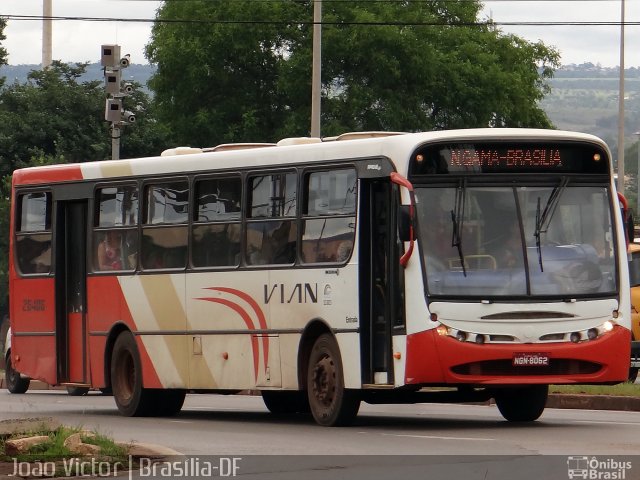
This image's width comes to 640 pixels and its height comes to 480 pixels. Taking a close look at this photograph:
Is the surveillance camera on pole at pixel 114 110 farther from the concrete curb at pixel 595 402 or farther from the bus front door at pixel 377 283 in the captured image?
the bus front door at pixel 377 283

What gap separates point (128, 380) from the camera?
21266 mm

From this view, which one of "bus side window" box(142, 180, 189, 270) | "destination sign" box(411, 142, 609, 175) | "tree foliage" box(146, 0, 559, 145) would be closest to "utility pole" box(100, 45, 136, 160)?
"bus side window" box(142, 180, 189, 270)

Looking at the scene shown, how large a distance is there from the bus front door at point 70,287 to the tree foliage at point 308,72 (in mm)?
39149

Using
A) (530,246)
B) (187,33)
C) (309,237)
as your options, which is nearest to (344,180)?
(309,237)

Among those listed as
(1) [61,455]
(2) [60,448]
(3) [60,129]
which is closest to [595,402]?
(2) [60,448]

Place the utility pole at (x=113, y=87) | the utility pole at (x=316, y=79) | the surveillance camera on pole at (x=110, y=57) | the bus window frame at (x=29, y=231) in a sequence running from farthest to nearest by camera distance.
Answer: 1. the utility pole at (x=316, y=79)
2. the surveillance camera on pole at (x=110, y=57)
3. the utility pole at (x=113, y=87)
4. the bus window frame at (x=29, y=231)

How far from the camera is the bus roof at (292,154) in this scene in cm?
1722

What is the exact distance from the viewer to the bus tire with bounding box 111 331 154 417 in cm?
2080

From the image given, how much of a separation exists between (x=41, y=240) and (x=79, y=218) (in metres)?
0.77

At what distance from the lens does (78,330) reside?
72.3ft

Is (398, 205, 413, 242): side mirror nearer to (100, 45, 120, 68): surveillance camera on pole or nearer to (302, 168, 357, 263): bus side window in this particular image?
(302, 168, 357, 263): bus side window

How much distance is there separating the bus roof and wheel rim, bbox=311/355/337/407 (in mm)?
2026

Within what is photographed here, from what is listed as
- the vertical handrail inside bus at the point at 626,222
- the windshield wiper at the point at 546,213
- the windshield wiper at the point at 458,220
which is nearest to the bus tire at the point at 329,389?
the windshield wiper at the point at 458,220

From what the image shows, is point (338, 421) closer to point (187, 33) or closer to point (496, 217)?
point (496, 217)
